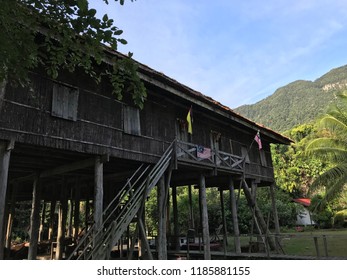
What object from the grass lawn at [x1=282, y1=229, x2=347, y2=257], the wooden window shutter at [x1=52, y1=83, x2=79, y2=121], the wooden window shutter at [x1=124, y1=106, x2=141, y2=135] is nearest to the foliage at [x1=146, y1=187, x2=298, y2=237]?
the grass lawn at [x1=282, y1=229, x2=347, y2=257]

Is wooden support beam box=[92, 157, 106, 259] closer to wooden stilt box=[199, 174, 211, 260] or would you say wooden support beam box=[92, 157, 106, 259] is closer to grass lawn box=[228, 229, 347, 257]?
wooden stilt box=[199, 174, 211, 260]

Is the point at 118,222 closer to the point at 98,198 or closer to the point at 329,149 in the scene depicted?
the point at 98,198

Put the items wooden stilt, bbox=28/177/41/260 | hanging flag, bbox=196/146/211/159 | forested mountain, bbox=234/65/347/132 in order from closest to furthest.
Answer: wooden stilt, bbox=28/177/41/260 < hanging flag, bbox=196/146/211/159 < forested mountain, bbox=234/65/347/132

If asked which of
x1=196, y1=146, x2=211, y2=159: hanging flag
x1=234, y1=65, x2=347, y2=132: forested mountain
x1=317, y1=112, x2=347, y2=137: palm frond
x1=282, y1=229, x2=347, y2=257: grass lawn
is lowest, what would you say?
x1=282, y1=229, x2=347, y2=257: grass lawn

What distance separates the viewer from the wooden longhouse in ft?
27.1

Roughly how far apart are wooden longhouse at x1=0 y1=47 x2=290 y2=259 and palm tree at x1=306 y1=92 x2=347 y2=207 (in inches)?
203

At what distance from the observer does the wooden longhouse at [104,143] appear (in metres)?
8.25

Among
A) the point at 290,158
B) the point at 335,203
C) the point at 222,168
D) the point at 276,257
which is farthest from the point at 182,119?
the point at 290,158

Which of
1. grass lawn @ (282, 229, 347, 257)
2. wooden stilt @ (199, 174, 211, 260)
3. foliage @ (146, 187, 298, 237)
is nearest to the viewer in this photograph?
grass lawn @ (282, 229, 347, 257)

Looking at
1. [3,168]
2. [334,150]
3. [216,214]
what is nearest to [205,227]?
[3,168]

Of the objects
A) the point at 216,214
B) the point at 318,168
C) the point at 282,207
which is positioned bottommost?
the point at 216,214

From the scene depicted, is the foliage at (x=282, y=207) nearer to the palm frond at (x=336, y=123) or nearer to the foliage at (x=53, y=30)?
the palm frond at (x=336, y=123)

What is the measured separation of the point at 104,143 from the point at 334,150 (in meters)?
15.0

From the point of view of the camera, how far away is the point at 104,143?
32.9 feet
